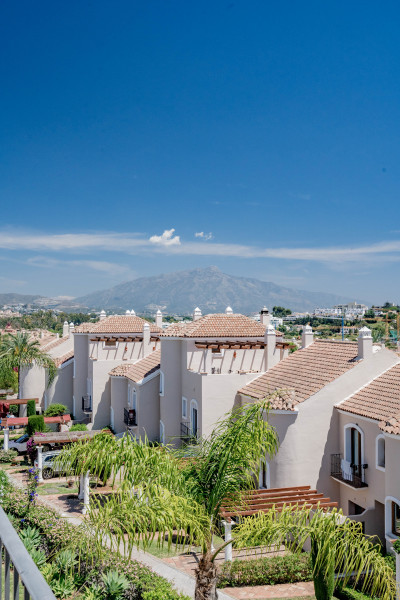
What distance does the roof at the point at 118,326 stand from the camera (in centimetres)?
4538

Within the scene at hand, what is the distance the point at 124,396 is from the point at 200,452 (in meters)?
25.7

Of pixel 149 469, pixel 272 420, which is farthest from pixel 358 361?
pixel 149 469

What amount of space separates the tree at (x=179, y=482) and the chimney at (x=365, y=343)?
12028 millimetres

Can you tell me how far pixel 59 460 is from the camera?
16.0 m

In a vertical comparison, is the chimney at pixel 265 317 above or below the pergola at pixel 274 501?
above

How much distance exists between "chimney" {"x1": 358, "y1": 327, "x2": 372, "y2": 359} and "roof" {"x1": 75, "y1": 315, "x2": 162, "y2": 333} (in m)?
23.3

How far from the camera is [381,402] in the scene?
23547 mm

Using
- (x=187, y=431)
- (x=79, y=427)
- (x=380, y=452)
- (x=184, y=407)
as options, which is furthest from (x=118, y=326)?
(x=380, y=452)

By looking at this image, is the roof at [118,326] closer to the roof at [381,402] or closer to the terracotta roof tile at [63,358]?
the terracotta roof tile at [63,358]

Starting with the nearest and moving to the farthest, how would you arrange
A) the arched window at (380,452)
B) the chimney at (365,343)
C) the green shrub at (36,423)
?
the arched window at (380,452) → the chimney at (365,343) → the green shrub at (36,423)

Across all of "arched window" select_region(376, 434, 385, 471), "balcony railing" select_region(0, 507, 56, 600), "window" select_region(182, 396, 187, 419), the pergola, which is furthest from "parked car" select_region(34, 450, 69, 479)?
"balcony railing" select_region(0, 507, 56, 600)

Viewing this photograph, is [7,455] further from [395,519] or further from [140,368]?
[395,519]

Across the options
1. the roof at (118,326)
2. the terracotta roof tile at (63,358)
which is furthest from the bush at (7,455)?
the terracotta roof tile at (63,358)

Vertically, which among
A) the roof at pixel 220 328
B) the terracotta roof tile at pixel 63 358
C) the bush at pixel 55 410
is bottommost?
the bush at pixel 55 410
